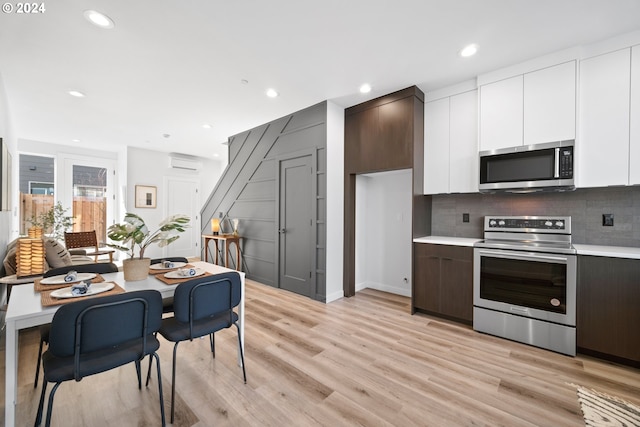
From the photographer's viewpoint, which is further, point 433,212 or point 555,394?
point 433,212

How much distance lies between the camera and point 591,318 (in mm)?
2361

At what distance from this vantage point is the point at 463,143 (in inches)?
129

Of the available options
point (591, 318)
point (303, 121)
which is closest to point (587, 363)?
point (591, 318)

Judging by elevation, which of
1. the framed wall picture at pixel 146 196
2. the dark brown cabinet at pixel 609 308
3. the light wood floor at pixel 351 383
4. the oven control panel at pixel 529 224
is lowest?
the light wood floor at pixel 351 383

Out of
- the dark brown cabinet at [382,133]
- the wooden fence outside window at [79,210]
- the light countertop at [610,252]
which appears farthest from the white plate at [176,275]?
the wooden fence outside window at [79,210]

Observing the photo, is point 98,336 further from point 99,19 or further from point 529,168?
point 529,168

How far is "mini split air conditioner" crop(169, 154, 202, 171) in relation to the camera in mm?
7070

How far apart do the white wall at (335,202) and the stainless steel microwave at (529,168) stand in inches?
71.9

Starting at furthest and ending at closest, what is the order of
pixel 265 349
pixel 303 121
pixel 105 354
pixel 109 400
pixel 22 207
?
1. pixel 22 207
2. pixel 303 121
3. pixel 265 349
4. pixel 109 400
5. pixel 105 354

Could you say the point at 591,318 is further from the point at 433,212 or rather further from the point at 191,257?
the point at 191,257

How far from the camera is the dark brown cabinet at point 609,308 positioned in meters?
2.20

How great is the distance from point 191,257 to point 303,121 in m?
5.43

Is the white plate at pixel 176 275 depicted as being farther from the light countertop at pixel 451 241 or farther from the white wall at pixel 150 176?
the white wall at pixel 150 176

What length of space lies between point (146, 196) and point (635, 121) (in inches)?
329
